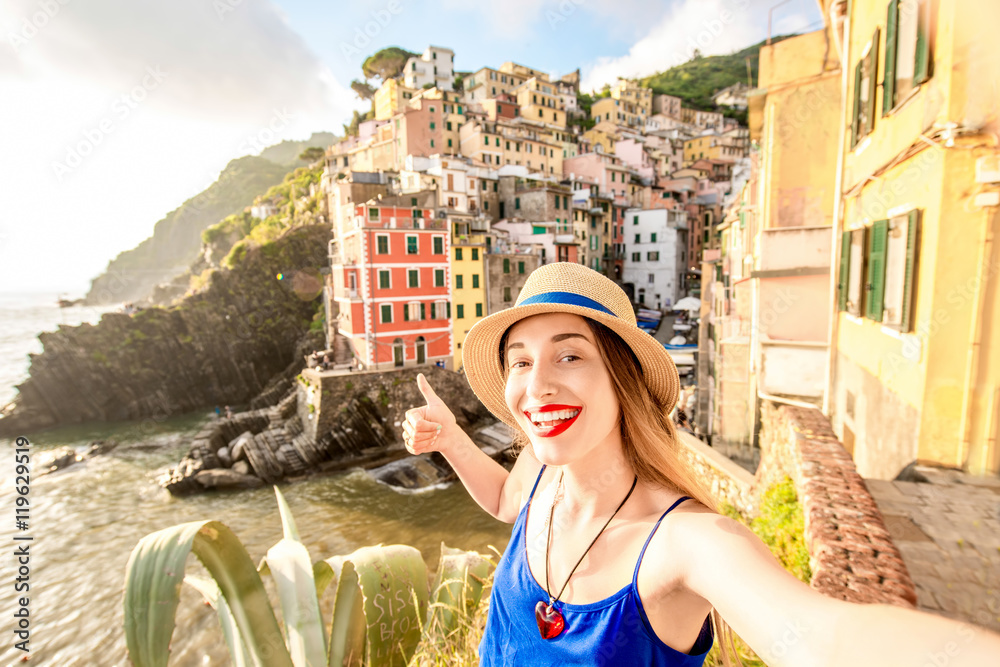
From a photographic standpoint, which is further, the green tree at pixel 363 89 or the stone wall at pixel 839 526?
the green tree at pixel 363 89

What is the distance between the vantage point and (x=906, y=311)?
15.2 ft

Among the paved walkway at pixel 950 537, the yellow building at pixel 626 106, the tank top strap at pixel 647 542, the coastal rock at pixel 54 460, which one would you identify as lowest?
the coastal rock at pixel 54 460

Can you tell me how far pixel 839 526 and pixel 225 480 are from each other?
75.3ft

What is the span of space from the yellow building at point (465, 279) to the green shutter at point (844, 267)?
20.5m

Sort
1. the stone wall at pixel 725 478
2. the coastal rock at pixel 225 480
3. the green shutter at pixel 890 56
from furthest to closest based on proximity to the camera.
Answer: the coastal rock at pixel 225 480
the stone wall at pixel 725 478
the green shutter at pixel 890 56

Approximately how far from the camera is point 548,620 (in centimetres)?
158

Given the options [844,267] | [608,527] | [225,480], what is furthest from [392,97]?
[608,527]

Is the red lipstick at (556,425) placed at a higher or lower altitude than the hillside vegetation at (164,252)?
lower

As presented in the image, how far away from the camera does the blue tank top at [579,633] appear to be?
134 centimetres

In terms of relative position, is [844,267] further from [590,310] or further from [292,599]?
[292,599]

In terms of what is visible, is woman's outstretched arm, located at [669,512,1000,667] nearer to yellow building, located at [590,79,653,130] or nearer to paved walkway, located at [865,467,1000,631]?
paved walkway, located at [865,467,1000,631]

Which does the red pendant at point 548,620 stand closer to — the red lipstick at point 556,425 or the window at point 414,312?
the red lipstick at point 556,425

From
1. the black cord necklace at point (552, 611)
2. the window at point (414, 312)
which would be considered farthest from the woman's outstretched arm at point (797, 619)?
the window at point (414, 312)

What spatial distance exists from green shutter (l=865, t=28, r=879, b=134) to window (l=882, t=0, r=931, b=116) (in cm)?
41
